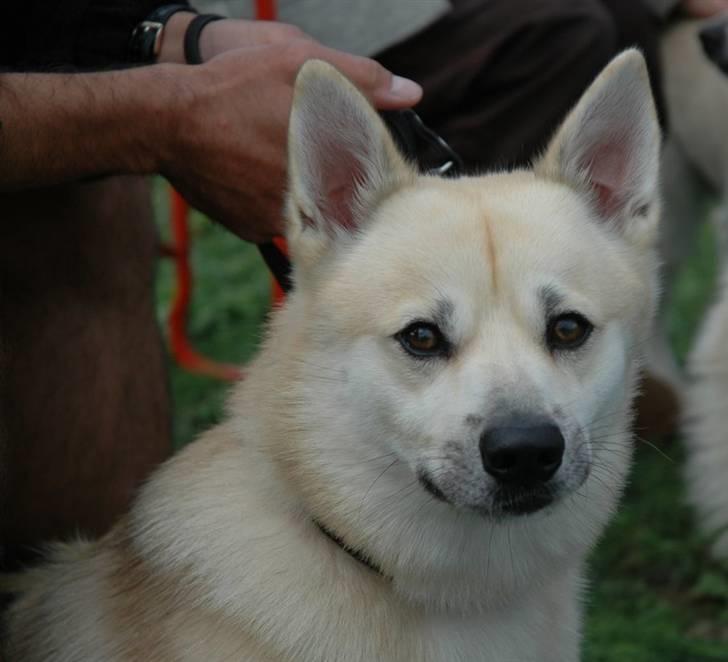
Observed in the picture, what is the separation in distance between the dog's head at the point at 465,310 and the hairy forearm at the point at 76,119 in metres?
0.52

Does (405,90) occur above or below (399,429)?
above

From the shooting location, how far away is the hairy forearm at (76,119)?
9.39 ft

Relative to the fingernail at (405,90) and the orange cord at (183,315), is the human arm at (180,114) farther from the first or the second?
the orange cord at (183,315)

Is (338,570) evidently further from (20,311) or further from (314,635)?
(20,311)

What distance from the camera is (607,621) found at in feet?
12.1

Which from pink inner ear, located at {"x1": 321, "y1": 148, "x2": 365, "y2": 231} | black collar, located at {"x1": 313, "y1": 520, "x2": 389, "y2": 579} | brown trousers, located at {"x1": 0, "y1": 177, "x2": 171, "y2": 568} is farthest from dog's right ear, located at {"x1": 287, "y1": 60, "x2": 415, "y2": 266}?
brown trousers, located at {"x1": 0, "y1": 177, "x2": 171, "y2": 568}

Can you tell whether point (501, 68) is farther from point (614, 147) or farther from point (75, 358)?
point (75, 358)

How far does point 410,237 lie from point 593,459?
1.88 feet

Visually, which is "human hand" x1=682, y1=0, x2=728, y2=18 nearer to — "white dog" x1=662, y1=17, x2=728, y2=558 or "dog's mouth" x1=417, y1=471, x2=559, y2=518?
"white dog" x1=662, y1=17, x2=728, y2=558

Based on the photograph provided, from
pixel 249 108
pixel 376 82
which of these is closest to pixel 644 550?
pixel 376 82

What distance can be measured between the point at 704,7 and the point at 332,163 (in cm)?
289

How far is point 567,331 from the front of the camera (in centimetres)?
252

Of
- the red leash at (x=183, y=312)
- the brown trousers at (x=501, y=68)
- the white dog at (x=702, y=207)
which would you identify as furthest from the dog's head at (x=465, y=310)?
the red leash at (x=183, y=312)

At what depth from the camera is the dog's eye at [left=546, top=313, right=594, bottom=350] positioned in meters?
2.51
